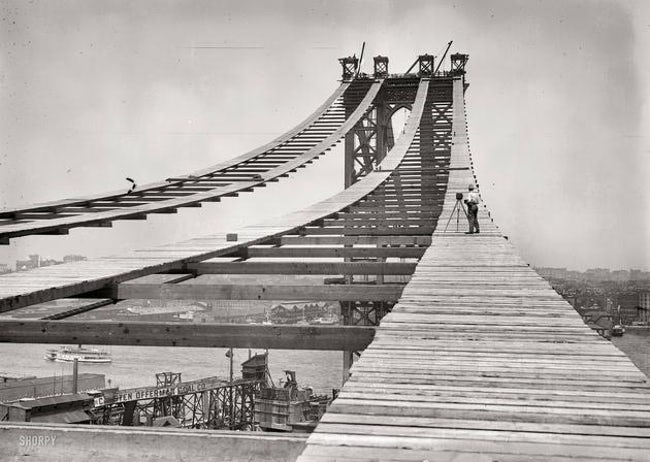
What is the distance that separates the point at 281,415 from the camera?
41562mm

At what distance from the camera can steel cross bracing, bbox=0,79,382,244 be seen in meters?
13.9

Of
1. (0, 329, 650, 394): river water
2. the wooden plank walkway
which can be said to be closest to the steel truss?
(0, 329, 650, 394): river water

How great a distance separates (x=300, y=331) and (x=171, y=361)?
84248 mm

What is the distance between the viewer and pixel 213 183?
71.1ft

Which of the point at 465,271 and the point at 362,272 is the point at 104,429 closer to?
the point at 465,271

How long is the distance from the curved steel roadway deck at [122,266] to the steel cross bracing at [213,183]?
2.32 meters

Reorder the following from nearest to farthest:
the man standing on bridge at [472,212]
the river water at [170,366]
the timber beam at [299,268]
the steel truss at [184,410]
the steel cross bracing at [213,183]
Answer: the timber beam at [299,268], the man standing on bridge at [472,212], the steel cross bracing at [213,183], the steel truss at [184,410], the river water at [170,366]

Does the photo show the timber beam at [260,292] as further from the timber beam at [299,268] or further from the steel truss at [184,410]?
the steel truss at [184,410]

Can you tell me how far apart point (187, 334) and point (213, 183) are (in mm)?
15303

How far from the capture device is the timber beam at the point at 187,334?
252 inches

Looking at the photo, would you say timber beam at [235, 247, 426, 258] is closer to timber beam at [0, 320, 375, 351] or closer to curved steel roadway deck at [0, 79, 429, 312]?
curved steel roadway deck at [0, 79, 429, 312]

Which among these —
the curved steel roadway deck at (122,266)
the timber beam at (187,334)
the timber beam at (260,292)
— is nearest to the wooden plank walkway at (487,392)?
the timber beam at (187,334)

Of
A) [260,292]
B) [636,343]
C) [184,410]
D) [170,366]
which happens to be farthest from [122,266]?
[636,343]

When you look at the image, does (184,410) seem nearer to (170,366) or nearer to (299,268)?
(299,268)
